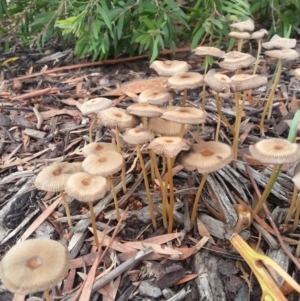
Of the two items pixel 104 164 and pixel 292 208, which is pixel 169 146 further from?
pixel 292 208

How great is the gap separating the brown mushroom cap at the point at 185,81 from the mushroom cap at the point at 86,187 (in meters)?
0.57

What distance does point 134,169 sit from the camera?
8.14 ft

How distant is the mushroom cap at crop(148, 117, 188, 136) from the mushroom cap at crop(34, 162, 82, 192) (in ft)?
1.39

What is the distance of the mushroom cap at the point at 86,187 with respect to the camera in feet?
5.87

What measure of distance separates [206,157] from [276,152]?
284 millimetres

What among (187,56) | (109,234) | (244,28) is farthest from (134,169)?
(187,56)

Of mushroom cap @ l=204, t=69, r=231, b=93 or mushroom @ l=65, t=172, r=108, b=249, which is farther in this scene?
mushroom cap @ l=204, t=69, r=231, b=93

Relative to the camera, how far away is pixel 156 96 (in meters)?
2.14

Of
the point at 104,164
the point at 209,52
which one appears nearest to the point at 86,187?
the point at 104,164

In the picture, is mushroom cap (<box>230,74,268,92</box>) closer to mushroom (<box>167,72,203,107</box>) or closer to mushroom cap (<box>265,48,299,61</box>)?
mushroom (<box>167,72,203,107</box>)

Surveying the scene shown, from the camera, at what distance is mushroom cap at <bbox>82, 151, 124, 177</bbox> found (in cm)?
184

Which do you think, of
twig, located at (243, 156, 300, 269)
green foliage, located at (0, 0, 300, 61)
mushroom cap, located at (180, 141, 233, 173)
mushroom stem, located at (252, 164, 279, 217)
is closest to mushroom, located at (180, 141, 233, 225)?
mushroom cap, located at (180, 141, 233, 173)

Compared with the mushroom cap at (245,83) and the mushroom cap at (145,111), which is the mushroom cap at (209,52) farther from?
the mushroom cap at (145,111)

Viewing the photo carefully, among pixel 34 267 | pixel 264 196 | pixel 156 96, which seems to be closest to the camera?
pixel 34 267
